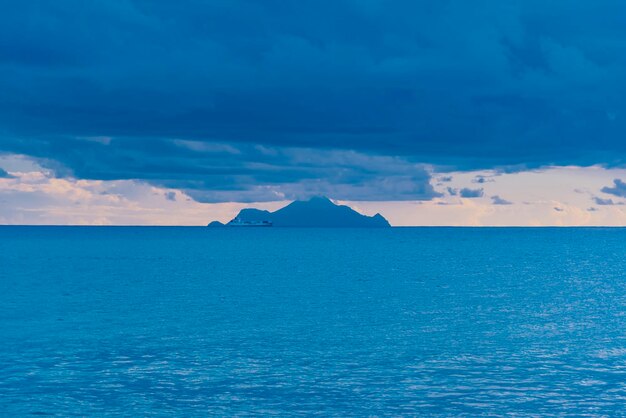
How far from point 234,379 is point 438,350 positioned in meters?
17.7

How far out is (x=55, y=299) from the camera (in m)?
98.7

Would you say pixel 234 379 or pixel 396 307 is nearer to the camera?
pixel 234 379

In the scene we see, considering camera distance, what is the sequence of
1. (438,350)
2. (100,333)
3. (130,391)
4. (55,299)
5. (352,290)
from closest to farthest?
1. (130,391)
2. (438,350)
3. (100,333)
4. (55,299)
5. (352,290)

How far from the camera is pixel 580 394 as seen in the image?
44875mm

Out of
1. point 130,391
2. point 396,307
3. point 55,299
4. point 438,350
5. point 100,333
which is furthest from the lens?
point 55,299

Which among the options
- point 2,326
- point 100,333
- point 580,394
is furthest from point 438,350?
point 2,326

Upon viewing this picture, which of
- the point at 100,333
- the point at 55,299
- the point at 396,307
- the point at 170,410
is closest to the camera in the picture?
the point at 170,410

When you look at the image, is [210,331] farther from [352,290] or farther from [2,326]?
[352,290]

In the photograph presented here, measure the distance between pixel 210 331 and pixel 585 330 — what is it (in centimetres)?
3407

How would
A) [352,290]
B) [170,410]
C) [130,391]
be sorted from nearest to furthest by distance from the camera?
[170,410]
[130,391]
[352,290]

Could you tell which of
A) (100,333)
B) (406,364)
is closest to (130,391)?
(406,364)

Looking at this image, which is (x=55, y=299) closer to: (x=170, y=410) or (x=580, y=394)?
(x=170, y=410)

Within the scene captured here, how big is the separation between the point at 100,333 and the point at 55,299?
35.1 m

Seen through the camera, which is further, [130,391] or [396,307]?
[396,307]
